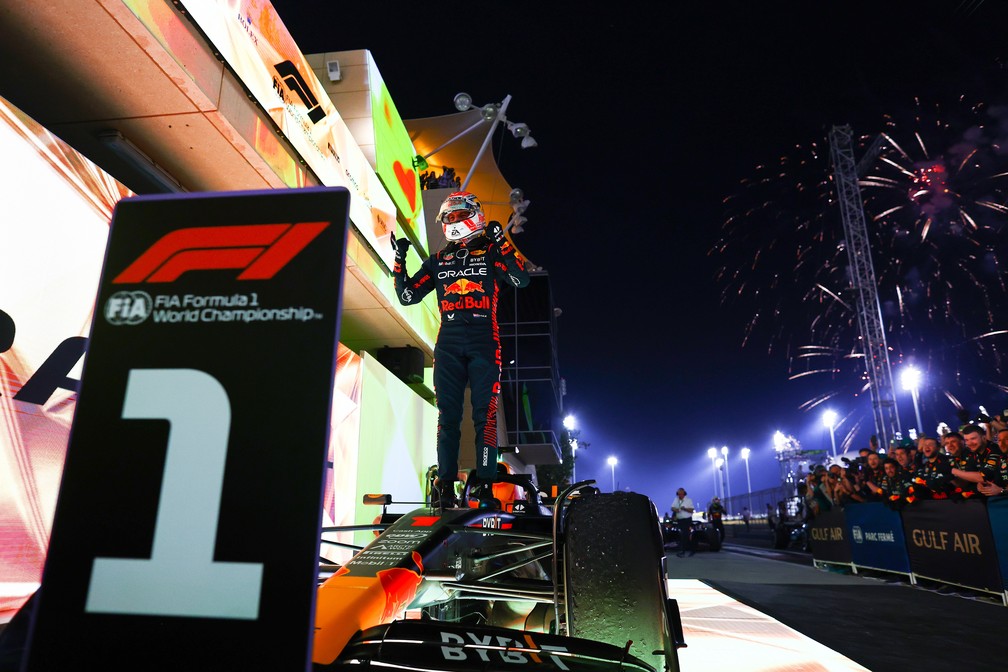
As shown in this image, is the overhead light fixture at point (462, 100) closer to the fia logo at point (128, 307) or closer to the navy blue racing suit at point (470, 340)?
the navy blue racing suit at point (470, 340)

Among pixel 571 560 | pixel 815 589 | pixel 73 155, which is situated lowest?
pixel 815 589

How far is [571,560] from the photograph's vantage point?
176cm

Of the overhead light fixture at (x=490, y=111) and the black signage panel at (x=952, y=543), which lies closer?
the black signage panel at (x=952, y=543)

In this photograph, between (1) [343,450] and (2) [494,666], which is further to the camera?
(1) [343,450]

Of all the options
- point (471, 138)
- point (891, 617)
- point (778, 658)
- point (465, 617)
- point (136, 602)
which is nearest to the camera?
point (136, 602)

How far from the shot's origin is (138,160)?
4375 mm

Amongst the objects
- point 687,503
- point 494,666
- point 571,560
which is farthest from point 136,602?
point 687,503

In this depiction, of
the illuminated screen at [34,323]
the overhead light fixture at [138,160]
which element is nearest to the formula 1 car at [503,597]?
the illuminated screen at [34,323]

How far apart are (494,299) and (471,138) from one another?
15.7 m

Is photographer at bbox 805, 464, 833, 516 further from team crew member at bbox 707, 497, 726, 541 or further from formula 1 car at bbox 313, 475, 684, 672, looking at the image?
formula 1 car at bbox 313, 475, 684, 672

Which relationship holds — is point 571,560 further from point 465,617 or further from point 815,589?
point 815,589

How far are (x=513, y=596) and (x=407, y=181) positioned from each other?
7.51 metres

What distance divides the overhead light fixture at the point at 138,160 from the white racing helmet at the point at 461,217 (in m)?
2.49

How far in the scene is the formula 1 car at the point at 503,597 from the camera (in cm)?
125
